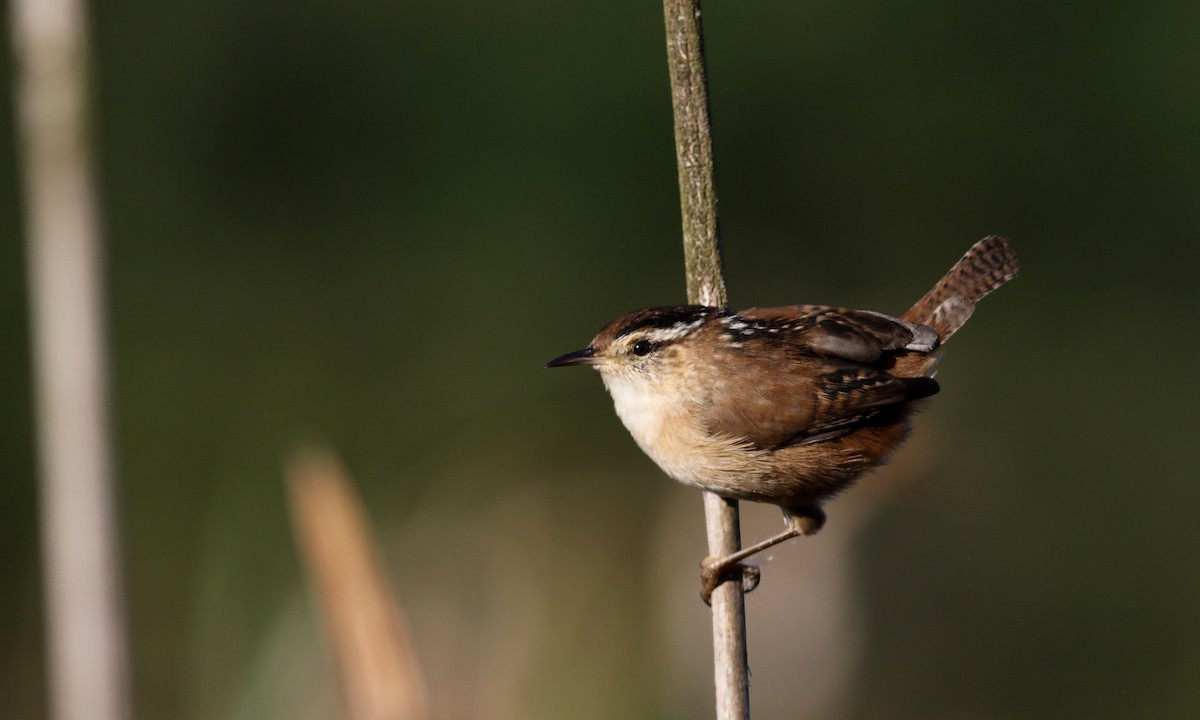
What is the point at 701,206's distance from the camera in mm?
2203

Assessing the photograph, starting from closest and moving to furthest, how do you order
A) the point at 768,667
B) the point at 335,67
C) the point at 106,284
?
the point at 106,284, the point at 768,667, the point at 335,67

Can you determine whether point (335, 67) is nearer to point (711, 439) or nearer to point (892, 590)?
point (892, 590)

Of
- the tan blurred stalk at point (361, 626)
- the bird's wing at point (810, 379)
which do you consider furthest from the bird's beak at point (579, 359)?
the tan blurred stalk at point (361, 626)

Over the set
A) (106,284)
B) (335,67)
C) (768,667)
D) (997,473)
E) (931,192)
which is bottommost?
(768,667)

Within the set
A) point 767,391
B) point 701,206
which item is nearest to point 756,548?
point 767,391

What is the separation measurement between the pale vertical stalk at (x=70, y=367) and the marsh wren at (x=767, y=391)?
1.11 meters

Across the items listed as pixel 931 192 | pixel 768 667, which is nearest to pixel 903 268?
pixel 931 192

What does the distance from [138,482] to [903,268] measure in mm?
4689

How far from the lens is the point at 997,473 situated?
6938 millimetres

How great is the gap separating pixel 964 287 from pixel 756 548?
0.91 metres

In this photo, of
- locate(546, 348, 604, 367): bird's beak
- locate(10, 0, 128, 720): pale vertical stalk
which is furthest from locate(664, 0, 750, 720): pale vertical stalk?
locate(10, 0, 128, 720): pale vertical stalk

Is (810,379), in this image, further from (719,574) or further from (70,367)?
(70,367)

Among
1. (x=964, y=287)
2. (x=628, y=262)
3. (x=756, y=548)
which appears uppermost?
(x=628, y=262)

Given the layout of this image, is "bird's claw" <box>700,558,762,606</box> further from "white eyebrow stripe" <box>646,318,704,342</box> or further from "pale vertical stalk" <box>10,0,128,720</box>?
"pale vertical stalk" <box>10,0,128,720</box>
